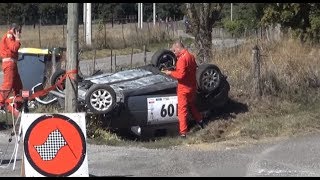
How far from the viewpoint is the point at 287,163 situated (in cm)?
938

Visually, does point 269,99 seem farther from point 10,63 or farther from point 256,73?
point 10,63

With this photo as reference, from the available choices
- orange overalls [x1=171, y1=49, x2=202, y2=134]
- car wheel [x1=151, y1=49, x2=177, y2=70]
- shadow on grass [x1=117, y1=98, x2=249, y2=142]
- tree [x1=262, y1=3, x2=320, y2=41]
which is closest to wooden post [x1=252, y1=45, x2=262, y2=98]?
shadow on grass [x1=117, y1=98, x2=249, y2=142]

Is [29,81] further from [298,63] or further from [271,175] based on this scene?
[271,175]

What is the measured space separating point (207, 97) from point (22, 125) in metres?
5.57

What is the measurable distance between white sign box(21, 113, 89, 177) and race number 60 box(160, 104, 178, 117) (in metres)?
4.53

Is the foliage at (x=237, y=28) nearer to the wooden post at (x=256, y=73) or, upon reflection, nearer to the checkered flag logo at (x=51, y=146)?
the wooden post at (x=256, y=73)

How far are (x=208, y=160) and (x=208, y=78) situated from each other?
3.01 meters

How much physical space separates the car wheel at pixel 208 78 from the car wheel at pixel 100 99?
1886 millimetres

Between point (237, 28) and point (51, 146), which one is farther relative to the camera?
point (237, 28)

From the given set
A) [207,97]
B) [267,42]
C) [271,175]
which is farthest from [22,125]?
[267,42]

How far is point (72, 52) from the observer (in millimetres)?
8250

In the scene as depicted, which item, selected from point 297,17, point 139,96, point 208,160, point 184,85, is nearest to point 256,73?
point 184,85

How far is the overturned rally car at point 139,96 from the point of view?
11164 mm

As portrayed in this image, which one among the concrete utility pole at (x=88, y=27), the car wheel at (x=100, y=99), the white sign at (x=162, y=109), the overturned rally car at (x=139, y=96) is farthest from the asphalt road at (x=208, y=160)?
the concrete utility pole at (x=88, y=27)
